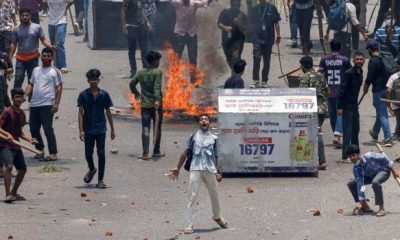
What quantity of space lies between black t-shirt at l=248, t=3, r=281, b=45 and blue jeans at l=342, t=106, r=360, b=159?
5553mm

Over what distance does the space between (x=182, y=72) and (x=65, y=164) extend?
485 centimetres

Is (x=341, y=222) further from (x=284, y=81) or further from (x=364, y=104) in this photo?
(x=284, y=81)

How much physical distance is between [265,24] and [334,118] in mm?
4464

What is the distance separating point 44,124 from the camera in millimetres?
Answer: 18828

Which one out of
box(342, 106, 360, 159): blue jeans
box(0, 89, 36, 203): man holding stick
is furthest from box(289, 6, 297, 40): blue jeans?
box(0, 89, 36, 203): man holding stick

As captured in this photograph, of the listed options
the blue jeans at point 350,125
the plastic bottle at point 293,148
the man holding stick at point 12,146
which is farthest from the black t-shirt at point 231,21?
the man holding stick at point 12,146

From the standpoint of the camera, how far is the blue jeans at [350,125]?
18.9 meters

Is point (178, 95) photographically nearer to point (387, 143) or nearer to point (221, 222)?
point (387, 143)

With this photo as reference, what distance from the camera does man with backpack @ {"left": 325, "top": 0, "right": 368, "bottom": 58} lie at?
1022 inches

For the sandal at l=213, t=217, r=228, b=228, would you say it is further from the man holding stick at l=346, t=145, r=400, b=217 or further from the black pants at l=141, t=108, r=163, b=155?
the black pants at l=141, t=108, r=163, b=155

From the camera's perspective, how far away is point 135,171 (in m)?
18.2

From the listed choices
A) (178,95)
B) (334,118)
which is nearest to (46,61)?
(178,95)

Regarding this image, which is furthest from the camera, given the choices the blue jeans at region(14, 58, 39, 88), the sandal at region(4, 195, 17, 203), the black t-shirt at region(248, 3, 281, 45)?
the black t-shirt at region(248, 3, 281, 45)

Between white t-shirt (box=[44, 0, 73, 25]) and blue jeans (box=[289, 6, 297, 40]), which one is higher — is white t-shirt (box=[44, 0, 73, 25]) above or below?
above
